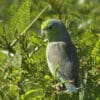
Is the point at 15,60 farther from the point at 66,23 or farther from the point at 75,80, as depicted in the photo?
the point at 66,23

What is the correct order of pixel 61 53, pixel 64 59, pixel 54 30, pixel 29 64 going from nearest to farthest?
pixel 29 64, pixel 64 59, pixel 61 53, pixel 54 30

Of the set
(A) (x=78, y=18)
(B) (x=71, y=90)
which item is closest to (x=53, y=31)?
(A) (x=78, y=18)

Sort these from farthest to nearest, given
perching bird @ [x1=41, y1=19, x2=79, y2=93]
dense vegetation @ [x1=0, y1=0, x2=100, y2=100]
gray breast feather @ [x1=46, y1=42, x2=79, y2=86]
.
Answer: gray breast feather @ [x1=46, y1=42, x2=79, y2=86] < perching bird @ [x1=41, y1=19, x2=79, y2=93] < dense vegetation @ [x1=0, y1=0, x2=100, y2=100]

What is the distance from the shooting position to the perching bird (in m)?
3.03

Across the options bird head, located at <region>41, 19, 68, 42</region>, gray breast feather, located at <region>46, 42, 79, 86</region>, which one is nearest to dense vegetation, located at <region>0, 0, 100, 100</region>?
gray breast feather, located at <region>46, 42, 79, 86</region>

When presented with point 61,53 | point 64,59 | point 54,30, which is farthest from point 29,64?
point 54,30

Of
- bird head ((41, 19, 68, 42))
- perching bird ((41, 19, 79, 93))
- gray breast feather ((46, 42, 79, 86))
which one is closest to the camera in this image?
perching bird ((41, 19, 79, 93))

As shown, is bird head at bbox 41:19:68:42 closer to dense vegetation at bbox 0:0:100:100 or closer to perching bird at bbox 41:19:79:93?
perching bird at bbox 41:19:79:93

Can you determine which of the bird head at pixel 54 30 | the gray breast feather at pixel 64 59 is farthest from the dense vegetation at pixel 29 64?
the bird head at pixel 54 30

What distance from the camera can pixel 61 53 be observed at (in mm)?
3744

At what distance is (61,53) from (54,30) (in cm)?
31

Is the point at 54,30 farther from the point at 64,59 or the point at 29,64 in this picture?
the point at 29,64

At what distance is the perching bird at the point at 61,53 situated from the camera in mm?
3033

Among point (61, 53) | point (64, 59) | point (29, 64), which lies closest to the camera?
point (29, 64)
